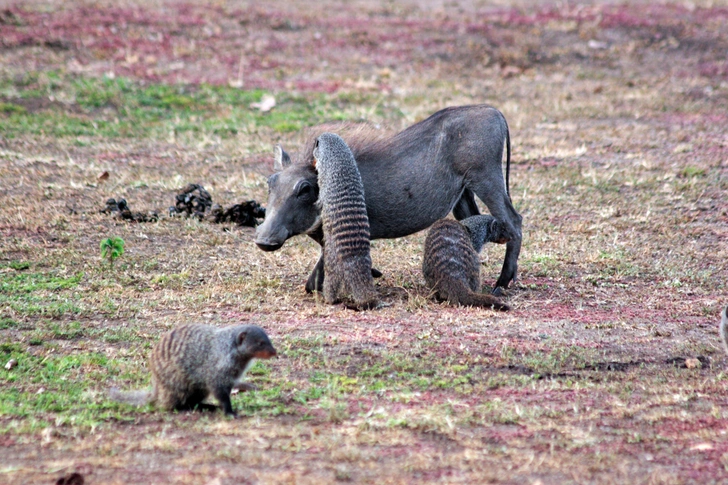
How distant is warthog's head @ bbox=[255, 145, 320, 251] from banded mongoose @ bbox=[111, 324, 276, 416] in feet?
7.91

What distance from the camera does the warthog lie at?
7.82 metres

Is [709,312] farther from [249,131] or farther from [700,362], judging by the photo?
[249,131]

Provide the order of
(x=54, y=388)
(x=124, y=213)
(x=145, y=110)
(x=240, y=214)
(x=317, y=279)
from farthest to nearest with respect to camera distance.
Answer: (x=145, y=110), (x=240, y=214), (x=124, y=213), (x=317, y=279), (x=54, y=388)

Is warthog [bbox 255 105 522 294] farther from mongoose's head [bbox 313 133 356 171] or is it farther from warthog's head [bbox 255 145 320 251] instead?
mongoose's head [bbox 313 133 356 171]

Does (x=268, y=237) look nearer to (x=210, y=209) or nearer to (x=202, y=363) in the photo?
(x=202, y=363)

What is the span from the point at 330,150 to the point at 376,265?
5.44 ft

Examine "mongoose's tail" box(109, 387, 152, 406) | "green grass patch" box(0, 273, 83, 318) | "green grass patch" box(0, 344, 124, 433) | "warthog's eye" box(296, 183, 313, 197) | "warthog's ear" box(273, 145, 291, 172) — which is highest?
"warthog's ear" box(273, 145, 291, 172)

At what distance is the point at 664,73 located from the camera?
61.0ft

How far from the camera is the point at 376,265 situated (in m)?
8.70

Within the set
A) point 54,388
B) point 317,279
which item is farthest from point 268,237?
point 54,388

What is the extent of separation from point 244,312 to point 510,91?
11.3 m

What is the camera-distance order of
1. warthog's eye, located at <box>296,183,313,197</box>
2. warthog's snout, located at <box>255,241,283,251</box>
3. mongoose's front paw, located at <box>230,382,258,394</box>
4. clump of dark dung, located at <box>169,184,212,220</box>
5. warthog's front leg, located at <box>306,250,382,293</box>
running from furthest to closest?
1. clump of dark dung, located at <box>169,184,212,220</box>
2. warthog's front leg, located at <box>306,250,382,293</box>
3. warthog's eye, located at <box>296,183,313,197</box>
4. warthog's snout, located at <box>255,241,283,251</box>
5. mongoose's front paw, located at <box>230,382,258,394</box>

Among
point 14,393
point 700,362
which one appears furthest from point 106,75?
point 700,362

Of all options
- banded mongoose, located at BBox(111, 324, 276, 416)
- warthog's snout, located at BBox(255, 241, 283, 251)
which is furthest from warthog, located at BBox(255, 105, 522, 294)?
banded mongoose, located at BBox(111, 324, 276, 416)
